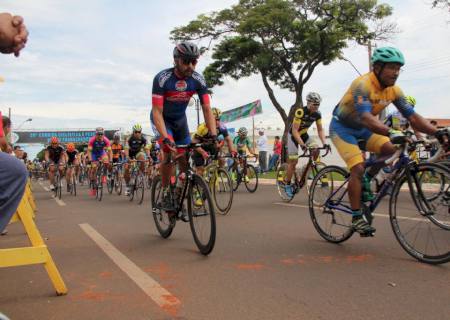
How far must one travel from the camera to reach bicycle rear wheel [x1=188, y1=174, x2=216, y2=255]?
4.76 m

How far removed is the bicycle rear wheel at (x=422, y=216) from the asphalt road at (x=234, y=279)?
0.10m

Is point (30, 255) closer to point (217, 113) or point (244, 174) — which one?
point (217, 113)

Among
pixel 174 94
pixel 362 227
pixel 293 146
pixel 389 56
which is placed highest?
pixel 389 56

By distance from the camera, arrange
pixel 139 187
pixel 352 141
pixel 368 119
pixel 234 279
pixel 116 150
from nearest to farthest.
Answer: pixel 234 279 → pixel 368 119 → pixel 352 141 → pixel 139 187 → pixel 116 150

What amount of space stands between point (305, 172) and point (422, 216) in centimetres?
497

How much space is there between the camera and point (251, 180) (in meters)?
12.9

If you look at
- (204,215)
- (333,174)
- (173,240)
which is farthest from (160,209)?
(333,174)

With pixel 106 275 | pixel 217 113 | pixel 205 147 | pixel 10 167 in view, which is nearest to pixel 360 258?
pixel 106 275

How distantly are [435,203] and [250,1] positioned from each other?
23860 mm

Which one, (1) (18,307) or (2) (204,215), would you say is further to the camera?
(2) (204,215)

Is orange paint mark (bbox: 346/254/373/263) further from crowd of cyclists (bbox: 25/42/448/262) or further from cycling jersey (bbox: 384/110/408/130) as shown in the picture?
cycling jersey (bbox: 384/110/408/130)

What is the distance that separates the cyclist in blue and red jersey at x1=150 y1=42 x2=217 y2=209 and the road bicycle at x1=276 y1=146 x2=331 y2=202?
11.1ft

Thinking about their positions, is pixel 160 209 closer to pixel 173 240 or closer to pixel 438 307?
pixel 173 240

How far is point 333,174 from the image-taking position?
5605mm
